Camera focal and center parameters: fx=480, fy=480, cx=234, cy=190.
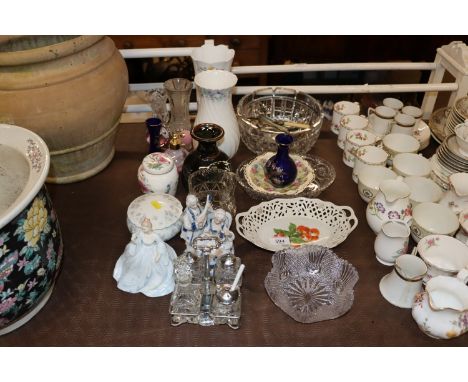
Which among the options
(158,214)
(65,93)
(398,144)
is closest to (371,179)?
(398,144)

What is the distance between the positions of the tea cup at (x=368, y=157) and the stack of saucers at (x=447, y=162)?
123 mm

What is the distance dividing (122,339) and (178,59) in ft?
5.56

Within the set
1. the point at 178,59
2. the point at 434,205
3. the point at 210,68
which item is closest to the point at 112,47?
the point at 210,68

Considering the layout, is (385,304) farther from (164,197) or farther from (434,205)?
(164,197)

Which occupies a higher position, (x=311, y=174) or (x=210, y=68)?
(x=210, y=68)

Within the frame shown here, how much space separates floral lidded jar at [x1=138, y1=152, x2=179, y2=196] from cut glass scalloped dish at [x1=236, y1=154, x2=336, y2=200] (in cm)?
17

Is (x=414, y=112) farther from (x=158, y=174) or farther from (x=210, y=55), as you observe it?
(x=158, y=174)

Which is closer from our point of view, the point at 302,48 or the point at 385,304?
the point at 385,304

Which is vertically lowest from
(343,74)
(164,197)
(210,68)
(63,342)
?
(343,74)

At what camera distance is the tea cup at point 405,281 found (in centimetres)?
90

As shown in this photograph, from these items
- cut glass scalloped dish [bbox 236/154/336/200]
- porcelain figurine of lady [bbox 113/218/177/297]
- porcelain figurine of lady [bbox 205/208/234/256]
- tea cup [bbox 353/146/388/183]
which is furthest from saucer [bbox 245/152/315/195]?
porcelain figurine of lady [bbox 113/218/177/297]

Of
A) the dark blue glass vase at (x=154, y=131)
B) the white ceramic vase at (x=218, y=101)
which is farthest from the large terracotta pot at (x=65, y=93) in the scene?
the white ceramic vase at (x=218, y=101)

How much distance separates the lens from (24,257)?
0.79 meters

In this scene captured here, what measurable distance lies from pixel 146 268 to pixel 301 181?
17.9 inches
